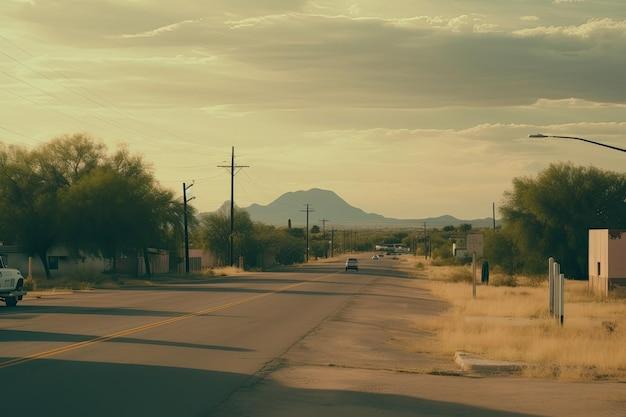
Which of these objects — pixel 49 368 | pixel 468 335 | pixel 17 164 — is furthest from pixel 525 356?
pixel 17 164

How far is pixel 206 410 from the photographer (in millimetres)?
13266

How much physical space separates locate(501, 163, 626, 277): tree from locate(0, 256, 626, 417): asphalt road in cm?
4472

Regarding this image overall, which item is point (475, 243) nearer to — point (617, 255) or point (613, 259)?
point (613, 259)

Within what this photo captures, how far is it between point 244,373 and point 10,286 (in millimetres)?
22425

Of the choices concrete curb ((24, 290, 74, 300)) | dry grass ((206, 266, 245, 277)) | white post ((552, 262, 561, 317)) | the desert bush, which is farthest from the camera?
dry grass ((206, 266, 245, 277))

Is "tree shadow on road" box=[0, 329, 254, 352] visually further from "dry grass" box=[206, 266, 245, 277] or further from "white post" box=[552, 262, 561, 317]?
"dry grass" box=[206, 266, 245, 277]

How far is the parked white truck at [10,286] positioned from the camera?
37.2 metres

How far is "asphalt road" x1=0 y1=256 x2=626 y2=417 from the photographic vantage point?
45.2 ft

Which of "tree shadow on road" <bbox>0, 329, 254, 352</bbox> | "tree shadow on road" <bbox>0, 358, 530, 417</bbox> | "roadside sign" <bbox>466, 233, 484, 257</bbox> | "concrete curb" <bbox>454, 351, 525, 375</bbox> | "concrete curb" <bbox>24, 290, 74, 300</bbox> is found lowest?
"concrete curb" <bbox>24, 290, 74, 300</bbox>

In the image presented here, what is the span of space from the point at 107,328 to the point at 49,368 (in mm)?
9251

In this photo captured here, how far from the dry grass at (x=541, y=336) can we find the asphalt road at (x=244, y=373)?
1122mm

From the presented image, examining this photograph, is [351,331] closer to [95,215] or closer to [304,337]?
[304,337]

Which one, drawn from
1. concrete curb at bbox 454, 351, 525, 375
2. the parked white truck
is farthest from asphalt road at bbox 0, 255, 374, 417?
concrete curb at bbox 454, 351, 525, 375

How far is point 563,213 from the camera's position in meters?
76.1
